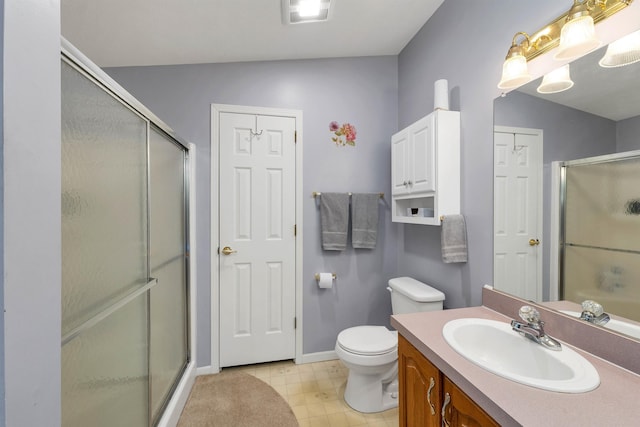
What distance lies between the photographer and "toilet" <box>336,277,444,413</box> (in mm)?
1613

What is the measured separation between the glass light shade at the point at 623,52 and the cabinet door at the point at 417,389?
1193 mm

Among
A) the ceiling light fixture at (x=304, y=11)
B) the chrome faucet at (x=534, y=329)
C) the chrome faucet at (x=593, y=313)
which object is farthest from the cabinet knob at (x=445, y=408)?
the ceiling light fixture at (x=304, y=11)

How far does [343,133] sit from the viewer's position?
2250mm

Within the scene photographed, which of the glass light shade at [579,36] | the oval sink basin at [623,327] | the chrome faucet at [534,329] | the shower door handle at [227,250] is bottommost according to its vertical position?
the chrome faucet at [534,329]

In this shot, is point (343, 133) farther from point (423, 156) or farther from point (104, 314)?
point (104, 314)

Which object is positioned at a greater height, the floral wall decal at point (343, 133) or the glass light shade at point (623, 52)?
the floral wall decal at point (343, 133)

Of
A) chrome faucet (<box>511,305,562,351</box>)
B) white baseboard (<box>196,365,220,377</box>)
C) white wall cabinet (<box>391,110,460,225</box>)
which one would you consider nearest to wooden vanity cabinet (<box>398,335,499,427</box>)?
chrome faucet (<box>511,305,562,351</box>)

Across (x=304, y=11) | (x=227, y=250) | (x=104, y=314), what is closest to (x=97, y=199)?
(x=104, y=314)

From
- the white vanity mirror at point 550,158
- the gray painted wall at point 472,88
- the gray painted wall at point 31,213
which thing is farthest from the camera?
the gray painted wall at point 472,88

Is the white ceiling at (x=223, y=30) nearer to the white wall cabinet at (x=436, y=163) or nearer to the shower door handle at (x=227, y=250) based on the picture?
the white wall cabinet at (x=436, y=163)

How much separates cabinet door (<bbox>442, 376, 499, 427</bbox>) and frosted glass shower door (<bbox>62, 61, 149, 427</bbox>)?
1137mm

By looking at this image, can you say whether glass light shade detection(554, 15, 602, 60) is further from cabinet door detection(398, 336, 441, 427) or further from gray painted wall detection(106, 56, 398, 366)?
gray painted wall detection(106, 56, 398, 366)

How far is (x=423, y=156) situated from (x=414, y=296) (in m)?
0.86

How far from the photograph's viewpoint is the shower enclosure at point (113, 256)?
792mm
